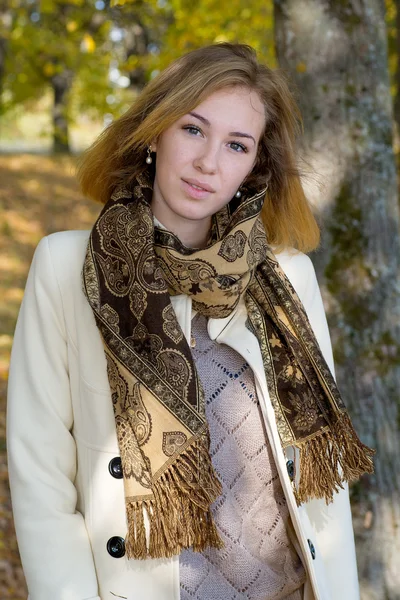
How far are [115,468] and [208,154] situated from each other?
0.92 meters

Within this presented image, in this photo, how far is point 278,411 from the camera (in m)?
2.34

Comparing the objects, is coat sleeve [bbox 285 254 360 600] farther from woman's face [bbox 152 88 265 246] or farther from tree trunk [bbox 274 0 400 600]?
woman's face [bbox 152 88 265 246]

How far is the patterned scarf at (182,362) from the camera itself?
7.00 ft

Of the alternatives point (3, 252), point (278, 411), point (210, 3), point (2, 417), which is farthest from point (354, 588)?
point (3, 252)

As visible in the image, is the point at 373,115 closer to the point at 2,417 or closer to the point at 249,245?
the point at 249,245

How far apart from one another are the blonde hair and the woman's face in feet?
0.13

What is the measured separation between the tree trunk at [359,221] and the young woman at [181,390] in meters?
0.73

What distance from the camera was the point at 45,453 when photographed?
7.07ft

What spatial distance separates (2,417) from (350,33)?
474 centimetres

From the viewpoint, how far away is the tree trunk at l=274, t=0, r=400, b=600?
3201 millimetres

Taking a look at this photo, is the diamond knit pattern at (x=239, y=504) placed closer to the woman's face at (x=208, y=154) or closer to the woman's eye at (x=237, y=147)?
the woman's face at (x=208, y=154)

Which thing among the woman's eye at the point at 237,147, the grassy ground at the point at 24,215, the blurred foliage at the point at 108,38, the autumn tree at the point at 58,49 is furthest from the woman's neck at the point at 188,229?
the autumn tree at the point at 58,49

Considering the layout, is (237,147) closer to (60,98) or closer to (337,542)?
(337,542)

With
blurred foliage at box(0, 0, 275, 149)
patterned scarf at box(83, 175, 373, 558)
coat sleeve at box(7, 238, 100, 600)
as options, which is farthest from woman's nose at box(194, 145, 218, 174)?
blurred foliage at box(0, 0, 275, 149)
